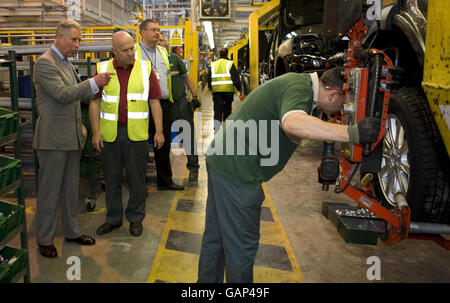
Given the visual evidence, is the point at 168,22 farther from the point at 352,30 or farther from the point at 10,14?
the point at 352,30

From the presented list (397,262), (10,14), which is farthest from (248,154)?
(10,14)

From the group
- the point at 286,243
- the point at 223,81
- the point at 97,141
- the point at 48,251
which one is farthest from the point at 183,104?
the point at 223,81

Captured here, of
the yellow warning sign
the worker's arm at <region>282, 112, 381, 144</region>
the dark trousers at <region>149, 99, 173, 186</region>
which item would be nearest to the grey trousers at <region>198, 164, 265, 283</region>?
the worker's arm at <region>282, 112, 381, 144</region>

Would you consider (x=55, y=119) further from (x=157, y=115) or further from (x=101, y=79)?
(x=157, y=115)

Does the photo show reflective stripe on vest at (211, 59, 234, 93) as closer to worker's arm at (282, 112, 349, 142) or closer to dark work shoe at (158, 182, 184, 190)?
dark work shoe at (158, 182, 184, 190)

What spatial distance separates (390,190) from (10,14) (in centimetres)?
1169

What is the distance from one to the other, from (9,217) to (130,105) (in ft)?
4.74

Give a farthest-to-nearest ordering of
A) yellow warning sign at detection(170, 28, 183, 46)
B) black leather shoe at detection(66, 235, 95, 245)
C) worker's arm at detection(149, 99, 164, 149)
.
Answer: yellow warning sign at detection(170, 28, 183, 46), worker's arm at detection(149, 99, 164, 149), black leather shoe at detection(66, 235, 95, 245)

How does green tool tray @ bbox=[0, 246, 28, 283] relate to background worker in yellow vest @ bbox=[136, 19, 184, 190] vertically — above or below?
below

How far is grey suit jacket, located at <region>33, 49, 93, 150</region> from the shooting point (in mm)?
2859

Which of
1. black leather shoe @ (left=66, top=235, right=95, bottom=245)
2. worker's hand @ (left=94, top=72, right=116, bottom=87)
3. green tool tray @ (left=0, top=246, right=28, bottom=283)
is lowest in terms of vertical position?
black leather shoe @ (left=66, top=235, right=95, bottom=245)

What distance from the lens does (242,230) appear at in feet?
6.51

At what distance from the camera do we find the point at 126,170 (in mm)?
3467

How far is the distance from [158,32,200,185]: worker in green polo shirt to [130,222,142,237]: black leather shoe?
161 centimetres
